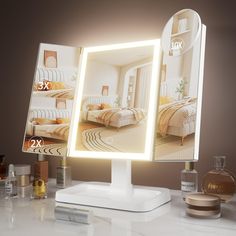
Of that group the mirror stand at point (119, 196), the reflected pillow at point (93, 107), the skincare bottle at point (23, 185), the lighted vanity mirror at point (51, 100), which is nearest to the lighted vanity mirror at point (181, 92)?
the mirror stand at point (119, 196)

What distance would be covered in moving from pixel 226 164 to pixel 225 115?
17 centimetres

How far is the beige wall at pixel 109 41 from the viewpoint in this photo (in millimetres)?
1271

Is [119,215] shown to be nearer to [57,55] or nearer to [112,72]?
[112,72]

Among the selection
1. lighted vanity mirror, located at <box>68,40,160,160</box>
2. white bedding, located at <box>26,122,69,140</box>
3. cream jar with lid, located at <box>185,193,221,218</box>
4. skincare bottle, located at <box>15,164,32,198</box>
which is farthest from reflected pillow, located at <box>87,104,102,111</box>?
cream jar with lid, located at <box>185,193,221,218</box>

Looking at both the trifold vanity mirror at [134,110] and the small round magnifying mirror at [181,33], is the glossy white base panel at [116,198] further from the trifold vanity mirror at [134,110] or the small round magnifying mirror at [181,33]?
the small round magnifying mirror at [181,33]

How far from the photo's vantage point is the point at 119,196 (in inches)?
43.3

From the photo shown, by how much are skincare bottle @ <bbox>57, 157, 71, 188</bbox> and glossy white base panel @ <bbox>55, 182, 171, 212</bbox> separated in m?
0.18

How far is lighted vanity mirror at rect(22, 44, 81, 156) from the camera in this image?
1314 millimetres

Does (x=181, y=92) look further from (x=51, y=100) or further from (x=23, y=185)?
(x=23, y=185)

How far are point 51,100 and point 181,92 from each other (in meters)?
0.50

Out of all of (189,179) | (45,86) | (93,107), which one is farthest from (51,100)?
(189,179)

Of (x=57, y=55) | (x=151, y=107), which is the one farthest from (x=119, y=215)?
(x=57, y=55)

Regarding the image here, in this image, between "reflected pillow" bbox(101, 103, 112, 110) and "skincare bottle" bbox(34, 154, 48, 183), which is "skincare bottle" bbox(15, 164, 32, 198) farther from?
"reflected pillow" bbox(101, 103, 112, 110)

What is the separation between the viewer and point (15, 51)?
5.59 feet
